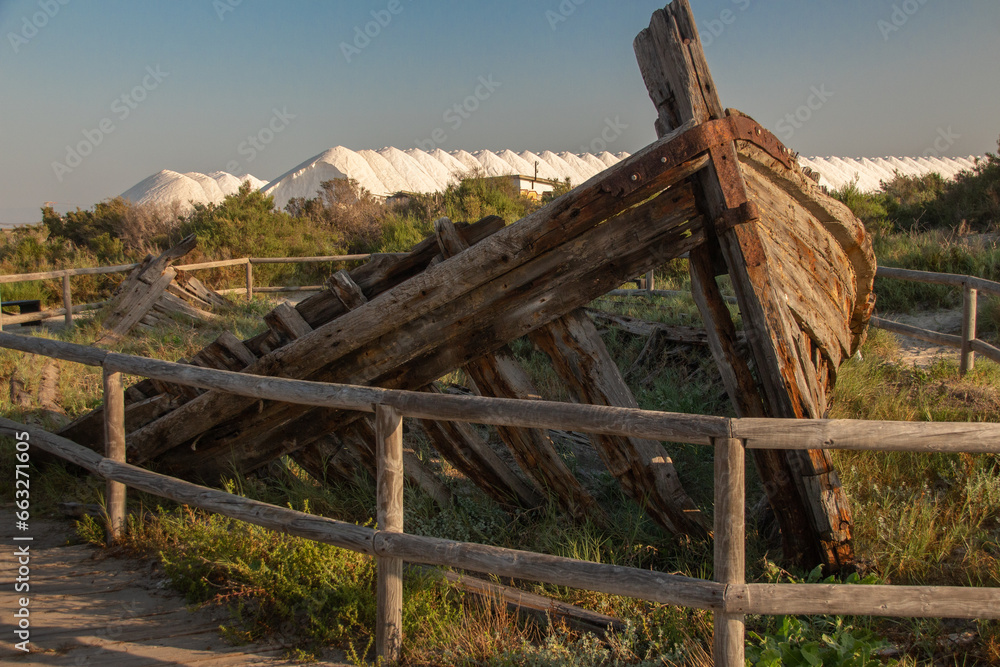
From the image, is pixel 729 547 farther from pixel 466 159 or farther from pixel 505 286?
pixel 466 159

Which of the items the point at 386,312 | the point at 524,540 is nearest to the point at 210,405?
the point at 386,312

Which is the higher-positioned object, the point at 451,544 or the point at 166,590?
the point at 451,544

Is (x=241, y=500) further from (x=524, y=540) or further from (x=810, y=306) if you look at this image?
(x=810, y=306)

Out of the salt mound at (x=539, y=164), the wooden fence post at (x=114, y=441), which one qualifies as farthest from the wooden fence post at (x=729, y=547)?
the salt mound at (x=539, y=164)

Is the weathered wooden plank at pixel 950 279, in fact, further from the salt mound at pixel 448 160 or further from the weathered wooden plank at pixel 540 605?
the salt mound at pixel 448 160

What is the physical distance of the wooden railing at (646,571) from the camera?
216 cm

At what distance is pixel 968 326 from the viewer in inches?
231

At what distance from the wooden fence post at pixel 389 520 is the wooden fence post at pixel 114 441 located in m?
1.79

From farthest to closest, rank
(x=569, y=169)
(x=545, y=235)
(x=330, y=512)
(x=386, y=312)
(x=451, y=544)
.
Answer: (x=569, y=169) < (x=330, y=512) < (x=386, y=312) < (x=545, y=235) < (x=451, y=544)

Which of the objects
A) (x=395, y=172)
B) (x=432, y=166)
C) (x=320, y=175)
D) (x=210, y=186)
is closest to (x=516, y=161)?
(x=432, y=166)

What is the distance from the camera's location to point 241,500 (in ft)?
10.3

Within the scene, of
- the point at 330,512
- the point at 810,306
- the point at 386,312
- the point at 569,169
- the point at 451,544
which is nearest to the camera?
the point at 451,544

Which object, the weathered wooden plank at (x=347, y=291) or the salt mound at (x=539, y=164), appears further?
the salt mound at (x=539, y=164)

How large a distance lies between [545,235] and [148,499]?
3.02 metres
